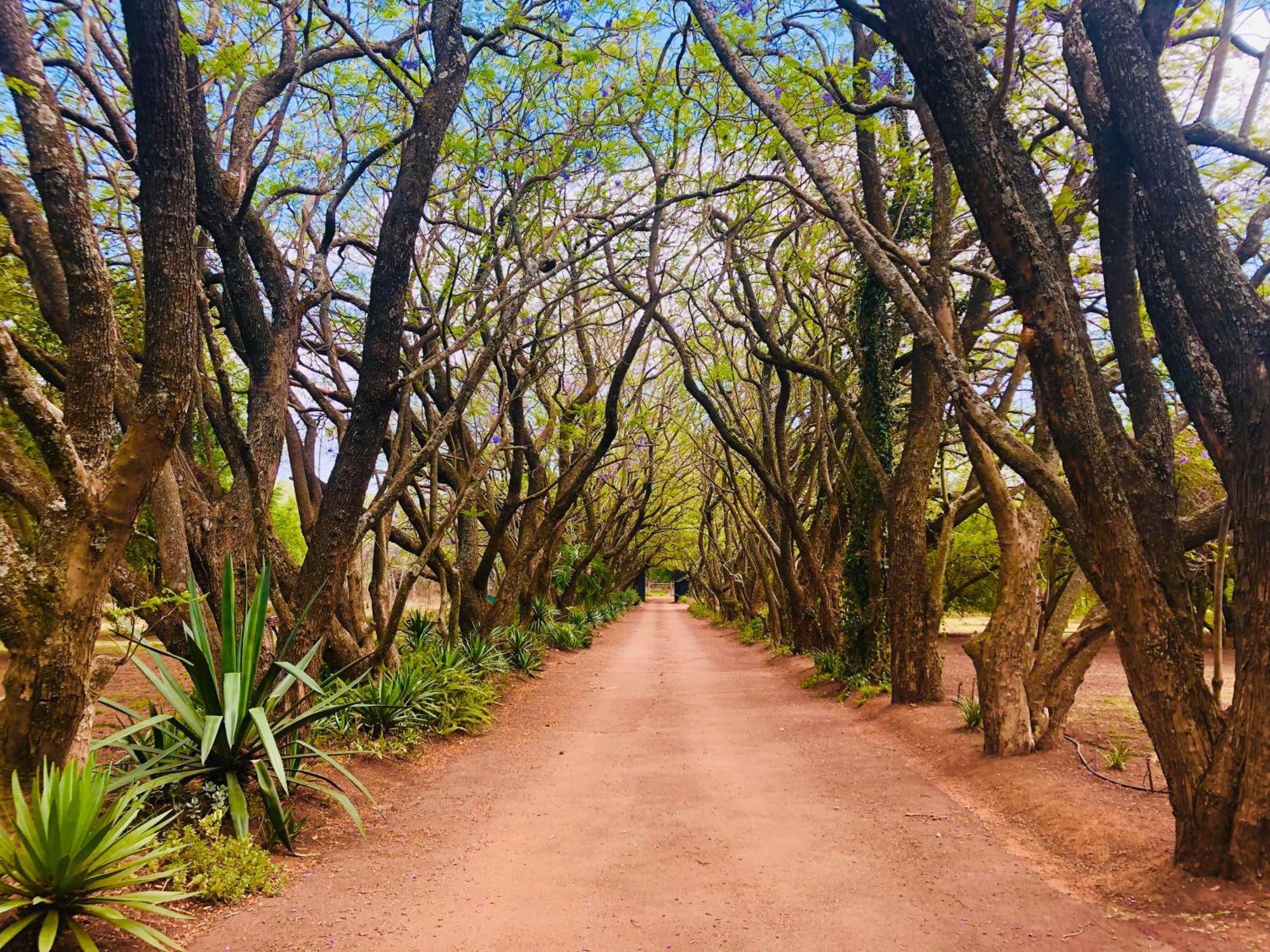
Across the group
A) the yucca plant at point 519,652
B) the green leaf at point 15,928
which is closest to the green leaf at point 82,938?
the green leaf at point 15,928

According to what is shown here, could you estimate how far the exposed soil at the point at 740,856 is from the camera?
312 centimetres

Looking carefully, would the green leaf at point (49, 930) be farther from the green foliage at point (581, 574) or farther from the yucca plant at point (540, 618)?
the green foliage at point (581, 574)

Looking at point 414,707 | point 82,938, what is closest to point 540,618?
point 414,707

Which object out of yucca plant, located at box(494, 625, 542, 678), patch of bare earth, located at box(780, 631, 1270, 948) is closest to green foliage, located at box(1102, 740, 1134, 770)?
patch of bare earth, located at box(780, 631, 1270, 948)

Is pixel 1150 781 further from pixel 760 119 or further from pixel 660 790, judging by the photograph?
pixel 760 119

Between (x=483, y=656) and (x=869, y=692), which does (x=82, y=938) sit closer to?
(x=483, y=656)

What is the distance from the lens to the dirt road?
3.12 metres

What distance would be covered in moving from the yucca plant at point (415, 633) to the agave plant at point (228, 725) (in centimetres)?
616

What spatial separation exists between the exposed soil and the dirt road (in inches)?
0.6

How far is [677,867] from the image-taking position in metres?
3.91

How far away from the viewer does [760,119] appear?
7.16 m

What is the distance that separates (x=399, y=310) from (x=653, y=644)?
15.3m

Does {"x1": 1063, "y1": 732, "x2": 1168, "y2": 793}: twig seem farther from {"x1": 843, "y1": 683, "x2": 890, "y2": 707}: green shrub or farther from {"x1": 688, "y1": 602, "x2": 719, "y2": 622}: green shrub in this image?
{"x1": 688, "y1": 602, "x2": 719, "y2": 622}: green shrub

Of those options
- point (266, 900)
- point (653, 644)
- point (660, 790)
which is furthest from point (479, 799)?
point (653, 644)
